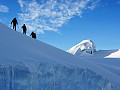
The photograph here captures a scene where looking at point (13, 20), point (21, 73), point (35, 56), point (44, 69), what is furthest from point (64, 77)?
point (13, 20)

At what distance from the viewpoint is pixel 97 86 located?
794 centimetres

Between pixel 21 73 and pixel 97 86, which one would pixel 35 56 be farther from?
pixel 97 86

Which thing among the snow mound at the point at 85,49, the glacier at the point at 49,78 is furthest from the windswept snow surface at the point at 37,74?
the snow mound at the point at 85,49

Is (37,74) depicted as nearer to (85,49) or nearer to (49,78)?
(49,78)

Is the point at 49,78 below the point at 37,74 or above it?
below

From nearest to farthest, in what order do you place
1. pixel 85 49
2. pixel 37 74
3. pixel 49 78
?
pixel 37 74, pixel 49 78, pixel 85 49

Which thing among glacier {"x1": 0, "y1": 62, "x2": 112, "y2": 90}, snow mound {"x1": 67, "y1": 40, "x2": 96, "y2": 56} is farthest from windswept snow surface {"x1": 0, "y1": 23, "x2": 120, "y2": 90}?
snow mound {"x1": 67, "y1": 40, "x2": 96, "y2": 56}

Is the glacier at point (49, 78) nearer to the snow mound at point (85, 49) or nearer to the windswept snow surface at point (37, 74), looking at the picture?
the windswept snow surface at point (37, 74)

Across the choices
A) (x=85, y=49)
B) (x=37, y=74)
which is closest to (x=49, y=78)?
(x=37, y=74)

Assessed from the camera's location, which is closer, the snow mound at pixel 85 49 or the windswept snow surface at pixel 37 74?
the windswept snow surface at pixel 37 74

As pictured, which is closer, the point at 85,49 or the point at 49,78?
the point at 49,78

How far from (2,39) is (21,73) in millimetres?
2432

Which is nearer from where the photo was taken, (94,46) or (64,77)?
(64,77)

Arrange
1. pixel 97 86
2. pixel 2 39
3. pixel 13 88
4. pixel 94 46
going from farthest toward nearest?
pixel 94 46, pixel 97 86, pixel 2 39, pixel 13 88
